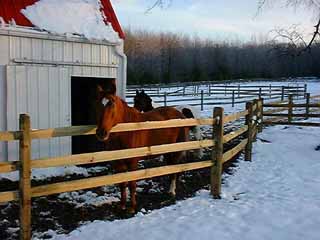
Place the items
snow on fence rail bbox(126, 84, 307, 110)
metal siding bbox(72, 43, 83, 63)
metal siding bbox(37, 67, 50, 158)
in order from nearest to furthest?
metal siding bbox(37, 67, 50, 158) → metal siding bbox(72, 43, 83, 63) → snow on fence rail bbox(126, 84, 307, 110)

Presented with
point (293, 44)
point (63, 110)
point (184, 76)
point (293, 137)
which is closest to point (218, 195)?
point (63, 110)

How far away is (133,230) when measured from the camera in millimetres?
4875

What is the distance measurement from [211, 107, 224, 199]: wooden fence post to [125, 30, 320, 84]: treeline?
50476 mm

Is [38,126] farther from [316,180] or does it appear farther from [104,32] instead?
[316,180]

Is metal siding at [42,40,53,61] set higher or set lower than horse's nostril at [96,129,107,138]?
higher

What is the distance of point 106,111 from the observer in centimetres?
504

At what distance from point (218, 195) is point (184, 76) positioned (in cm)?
6330

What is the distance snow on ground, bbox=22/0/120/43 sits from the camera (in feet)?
26.7

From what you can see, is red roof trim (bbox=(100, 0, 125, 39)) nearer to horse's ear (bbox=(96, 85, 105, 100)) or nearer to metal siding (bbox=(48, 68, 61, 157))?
metal siding (bbox=(48, 68, 61, 157))

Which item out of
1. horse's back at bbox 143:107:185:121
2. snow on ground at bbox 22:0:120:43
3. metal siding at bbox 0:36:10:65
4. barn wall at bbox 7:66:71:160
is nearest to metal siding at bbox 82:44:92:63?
snow on ground at bbox 22:0:120:43

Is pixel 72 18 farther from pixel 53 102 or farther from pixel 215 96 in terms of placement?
pixel 215 96

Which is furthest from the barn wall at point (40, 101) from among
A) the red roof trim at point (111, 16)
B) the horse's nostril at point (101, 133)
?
the horse's nostril at point (101, 133)

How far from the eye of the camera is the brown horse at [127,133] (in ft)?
16.6

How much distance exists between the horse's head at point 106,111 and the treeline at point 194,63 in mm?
51675
